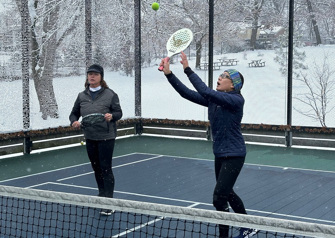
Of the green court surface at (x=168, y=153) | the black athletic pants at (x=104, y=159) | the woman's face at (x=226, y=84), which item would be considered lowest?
the green court surface at (x=168, y=153)

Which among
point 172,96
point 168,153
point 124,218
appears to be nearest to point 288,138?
point 168,153

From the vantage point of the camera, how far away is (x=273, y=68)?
14.1 metres

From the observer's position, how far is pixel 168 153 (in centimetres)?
1277

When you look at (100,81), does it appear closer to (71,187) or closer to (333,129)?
(71,187)

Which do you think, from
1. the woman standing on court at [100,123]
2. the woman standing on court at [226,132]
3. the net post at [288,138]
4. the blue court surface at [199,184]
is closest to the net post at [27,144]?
the blue court surface at [199,184]

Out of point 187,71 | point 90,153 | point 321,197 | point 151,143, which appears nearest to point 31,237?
point 90,153

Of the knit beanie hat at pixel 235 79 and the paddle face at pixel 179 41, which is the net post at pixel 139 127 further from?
the paddle face at pixel 179 41

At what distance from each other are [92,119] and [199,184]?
2.99m

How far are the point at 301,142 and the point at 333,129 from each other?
0.86 metres

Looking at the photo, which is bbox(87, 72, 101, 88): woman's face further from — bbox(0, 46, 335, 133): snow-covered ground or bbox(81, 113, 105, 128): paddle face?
bbox(0, 46, 335, 133): snow-covered ground

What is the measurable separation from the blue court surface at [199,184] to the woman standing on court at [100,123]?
131 cm

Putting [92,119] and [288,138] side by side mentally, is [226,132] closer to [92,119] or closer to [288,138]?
[92,119]

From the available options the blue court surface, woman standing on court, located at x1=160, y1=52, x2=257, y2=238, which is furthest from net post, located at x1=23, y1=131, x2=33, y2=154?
woman standing on court, located at x1=160, y1=52, x2=257, y2=238

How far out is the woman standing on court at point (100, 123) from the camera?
22.4ft
